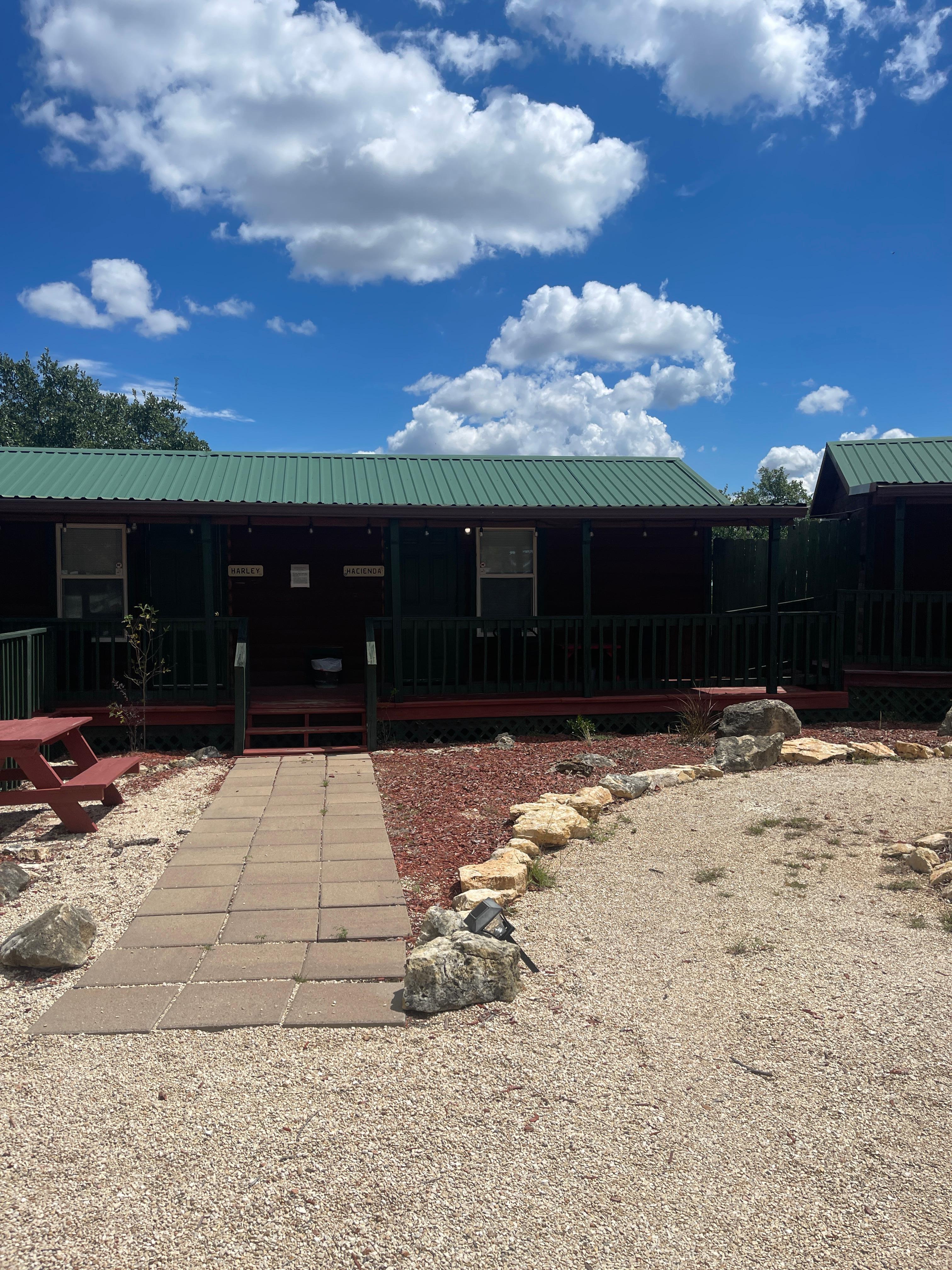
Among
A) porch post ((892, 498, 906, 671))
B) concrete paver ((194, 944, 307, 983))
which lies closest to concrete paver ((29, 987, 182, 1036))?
concrete paver ((194, 944, 307, 983))

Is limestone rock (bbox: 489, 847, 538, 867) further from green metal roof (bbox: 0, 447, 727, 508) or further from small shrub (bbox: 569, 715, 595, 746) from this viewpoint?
green metal roof (bbox: 0, 447, 727, 508)

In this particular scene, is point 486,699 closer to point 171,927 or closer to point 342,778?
point 342,778

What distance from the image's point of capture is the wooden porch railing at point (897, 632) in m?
10.6

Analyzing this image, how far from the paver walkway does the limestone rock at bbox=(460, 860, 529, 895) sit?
41 centimetres

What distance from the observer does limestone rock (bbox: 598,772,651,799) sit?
6.94 metres

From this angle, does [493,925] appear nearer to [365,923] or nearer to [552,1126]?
[365,923]

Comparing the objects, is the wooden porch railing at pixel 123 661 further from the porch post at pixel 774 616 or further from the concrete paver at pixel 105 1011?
the porch post at pixel 774 616

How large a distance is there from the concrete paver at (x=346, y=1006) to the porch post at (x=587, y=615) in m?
6.63

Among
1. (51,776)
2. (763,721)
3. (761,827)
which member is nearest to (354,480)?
(763,721)

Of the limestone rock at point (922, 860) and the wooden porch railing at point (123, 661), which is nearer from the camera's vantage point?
the limestone rock at point (922, 860)

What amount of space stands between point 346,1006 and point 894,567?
34.7ft

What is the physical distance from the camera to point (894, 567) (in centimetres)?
1161

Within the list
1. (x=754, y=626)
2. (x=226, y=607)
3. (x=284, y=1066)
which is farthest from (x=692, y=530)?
(x=284, y=1066)

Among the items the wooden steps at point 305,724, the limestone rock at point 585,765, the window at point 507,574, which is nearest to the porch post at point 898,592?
the window at point 507,574
